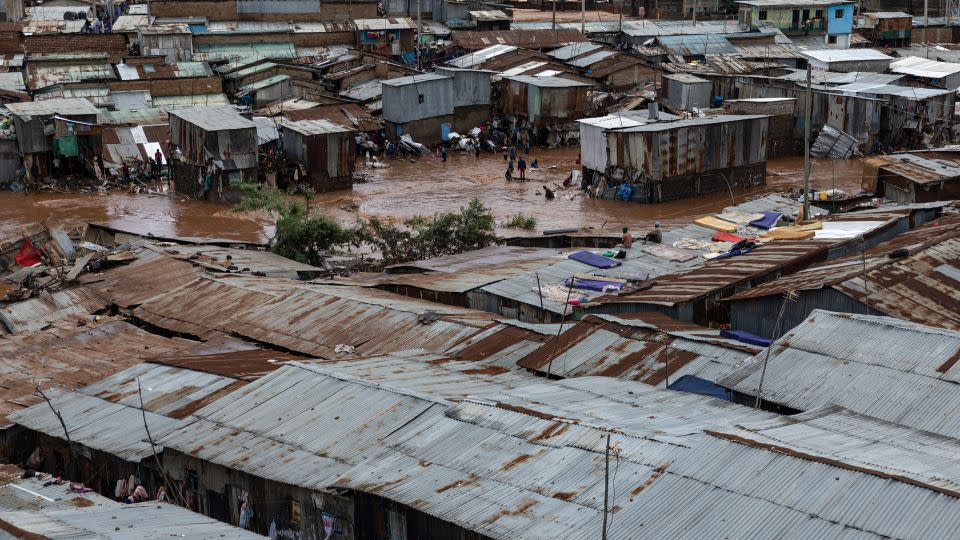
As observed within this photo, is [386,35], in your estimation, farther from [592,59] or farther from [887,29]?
[887,29]

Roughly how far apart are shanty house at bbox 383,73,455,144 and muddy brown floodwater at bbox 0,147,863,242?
2.72 meters

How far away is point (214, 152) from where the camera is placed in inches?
1205

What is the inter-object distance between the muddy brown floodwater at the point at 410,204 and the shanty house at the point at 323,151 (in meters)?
0.46

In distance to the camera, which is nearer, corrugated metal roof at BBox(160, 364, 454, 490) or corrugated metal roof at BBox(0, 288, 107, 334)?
corrugated metal roof at BBox(160, 364, 454, 490)

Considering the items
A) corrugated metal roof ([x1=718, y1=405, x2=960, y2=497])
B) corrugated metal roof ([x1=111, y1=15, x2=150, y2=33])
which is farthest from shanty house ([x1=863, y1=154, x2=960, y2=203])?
corrugated metal roof ([x1=111, y1=15, x2=150, y2=33])

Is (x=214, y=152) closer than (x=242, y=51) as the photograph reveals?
Yes

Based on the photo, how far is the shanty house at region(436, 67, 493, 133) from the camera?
39094mm

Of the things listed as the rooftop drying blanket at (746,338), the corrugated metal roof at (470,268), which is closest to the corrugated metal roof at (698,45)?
the corrugated metal roof at (470,268)

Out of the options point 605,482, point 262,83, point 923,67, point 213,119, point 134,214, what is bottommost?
point 134,214

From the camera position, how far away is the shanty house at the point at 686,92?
1542 inches

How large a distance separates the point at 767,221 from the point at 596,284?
19.9 ft

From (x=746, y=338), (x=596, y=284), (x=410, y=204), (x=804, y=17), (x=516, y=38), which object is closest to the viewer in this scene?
(x=746, y=338)

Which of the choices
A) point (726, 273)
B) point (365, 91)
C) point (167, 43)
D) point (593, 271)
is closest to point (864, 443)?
point (726, 273)

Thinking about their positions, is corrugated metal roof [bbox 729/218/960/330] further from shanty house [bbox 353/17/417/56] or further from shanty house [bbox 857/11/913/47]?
shanty house [bbox 857/11/913/47]
